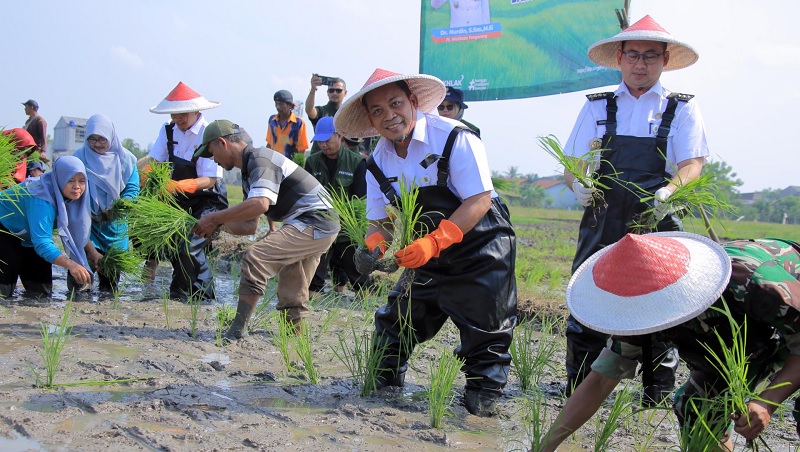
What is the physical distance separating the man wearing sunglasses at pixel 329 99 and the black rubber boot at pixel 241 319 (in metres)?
3.09

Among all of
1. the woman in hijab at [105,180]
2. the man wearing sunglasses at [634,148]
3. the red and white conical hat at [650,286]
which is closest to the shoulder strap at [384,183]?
the man wearing sunglasses at [634,148]

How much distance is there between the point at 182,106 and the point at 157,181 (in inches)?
29.4

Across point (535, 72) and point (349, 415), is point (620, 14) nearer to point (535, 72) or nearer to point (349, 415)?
point (535, 72)

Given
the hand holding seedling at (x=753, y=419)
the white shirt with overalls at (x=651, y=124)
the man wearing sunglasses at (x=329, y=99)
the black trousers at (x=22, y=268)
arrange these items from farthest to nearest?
the man wearing sunglasses at (x=329, y=99), the black trousers at (x=22, y=268), the white shirt with overalls at (x=651, y=124), the hand holding seedling at (x=753, y=419)

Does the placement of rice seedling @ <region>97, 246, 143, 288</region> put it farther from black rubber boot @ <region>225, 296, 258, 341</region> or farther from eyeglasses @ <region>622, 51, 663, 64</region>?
eyeglasses @ <region>622, 51, 663, 64</region>

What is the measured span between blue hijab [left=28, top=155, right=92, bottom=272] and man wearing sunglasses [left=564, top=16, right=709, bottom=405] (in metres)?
3.78

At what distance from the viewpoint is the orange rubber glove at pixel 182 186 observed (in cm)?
605

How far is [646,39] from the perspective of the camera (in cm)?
373

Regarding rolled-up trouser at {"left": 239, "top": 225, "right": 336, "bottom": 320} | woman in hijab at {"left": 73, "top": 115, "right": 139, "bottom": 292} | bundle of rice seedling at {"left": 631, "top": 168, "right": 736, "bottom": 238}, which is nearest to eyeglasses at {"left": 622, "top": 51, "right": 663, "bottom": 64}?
bundle of rice seedling at {"left": 631, "top": 168, "right": 736, "bottom": 238}

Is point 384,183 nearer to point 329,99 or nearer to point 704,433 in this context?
point 704,433

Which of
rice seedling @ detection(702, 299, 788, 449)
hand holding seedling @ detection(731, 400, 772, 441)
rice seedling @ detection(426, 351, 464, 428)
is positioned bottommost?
rice seedling @ detection(426, 351, 464, 428)

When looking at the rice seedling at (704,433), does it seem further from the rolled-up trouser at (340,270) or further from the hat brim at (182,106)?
the hat brim at (182,106)

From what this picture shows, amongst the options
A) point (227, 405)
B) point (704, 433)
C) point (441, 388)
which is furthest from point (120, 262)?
point (704, 433)

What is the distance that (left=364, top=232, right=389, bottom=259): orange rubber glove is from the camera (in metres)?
3.54
